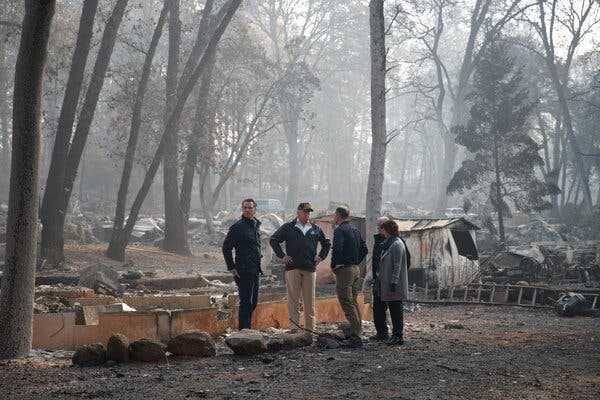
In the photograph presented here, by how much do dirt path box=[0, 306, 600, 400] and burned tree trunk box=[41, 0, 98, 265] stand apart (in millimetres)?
11238

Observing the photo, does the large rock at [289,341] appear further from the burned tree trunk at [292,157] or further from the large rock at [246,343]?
the burned tree trunk at [292,157]

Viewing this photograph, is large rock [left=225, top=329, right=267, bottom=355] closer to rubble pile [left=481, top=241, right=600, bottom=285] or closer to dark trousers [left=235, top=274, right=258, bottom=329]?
dark trousers [left=235, top=274, right=258, bottom=329]

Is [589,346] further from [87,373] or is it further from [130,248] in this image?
[130,248]

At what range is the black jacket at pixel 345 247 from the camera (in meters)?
9.41

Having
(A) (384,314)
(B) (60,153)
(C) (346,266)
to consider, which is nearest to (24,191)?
(C) (346,266)

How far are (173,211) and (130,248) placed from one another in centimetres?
208

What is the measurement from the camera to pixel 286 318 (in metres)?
11.0

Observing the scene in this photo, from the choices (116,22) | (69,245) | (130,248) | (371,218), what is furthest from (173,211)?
(371,218)

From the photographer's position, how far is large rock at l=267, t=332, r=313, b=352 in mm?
8703

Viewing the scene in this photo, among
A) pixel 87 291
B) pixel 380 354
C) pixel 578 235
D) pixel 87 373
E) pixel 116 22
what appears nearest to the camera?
pixel 87 373

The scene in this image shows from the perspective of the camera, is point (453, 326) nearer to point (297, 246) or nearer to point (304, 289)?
Answer: point (304, 289)

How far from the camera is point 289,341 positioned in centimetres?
889

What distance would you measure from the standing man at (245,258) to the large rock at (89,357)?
215 cm

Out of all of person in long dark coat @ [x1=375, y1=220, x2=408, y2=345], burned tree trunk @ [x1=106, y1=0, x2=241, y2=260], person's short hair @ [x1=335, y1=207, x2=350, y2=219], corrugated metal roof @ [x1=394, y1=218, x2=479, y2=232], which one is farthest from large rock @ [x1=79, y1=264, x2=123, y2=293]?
corrugated metal roof @ [x1=394, y1=218, x2=479, y2=232]
